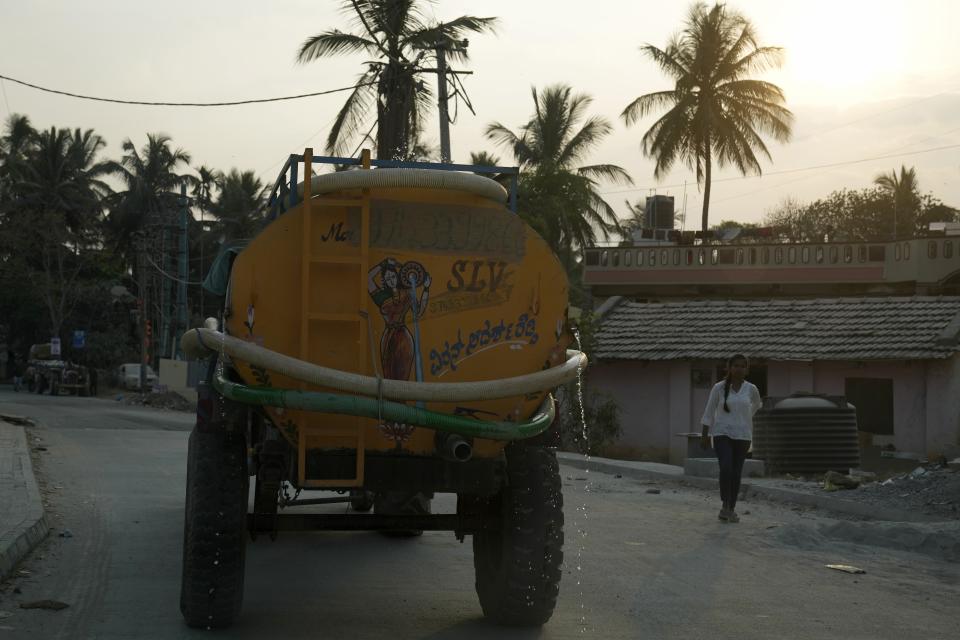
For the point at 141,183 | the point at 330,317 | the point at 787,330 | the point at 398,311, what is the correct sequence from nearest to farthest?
1. the point at 330,317
2. the point at 398,311
3. the point at 787,330
4. the point at 141,183

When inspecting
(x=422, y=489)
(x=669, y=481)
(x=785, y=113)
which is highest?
(x=785, y=113)

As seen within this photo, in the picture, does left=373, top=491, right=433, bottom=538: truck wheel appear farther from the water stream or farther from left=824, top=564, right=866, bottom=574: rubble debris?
left=824, top=564, right=866, bottom=574: rubble debris

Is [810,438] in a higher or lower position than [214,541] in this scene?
lower

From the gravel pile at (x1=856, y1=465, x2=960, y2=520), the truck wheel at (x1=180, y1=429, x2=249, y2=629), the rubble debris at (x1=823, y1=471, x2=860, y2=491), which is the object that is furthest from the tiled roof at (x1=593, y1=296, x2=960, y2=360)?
the truck wheel at (x1=180, y1=429, x2=249, y2=629)

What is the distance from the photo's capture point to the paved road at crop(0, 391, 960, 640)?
20.9 feet

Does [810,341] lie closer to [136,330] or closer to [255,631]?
[255,631]

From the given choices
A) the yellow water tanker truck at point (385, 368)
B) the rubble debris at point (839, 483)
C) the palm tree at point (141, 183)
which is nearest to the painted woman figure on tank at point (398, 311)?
the yellow water tanker truck at point (385, 368)

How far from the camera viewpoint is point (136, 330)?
226 ft

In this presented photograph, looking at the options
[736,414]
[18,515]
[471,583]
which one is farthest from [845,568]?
[18,515]

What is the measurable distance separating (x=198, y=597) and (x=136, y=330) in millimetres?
65523

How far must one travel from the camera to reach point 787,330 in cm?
2639

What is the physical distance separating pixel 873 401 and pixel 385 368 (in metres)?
21.4

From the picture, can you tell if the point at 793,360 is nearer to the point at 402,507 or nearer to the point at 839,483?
the point at 839,483

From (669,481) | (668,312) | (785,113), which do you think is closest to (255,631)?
(669,481)
